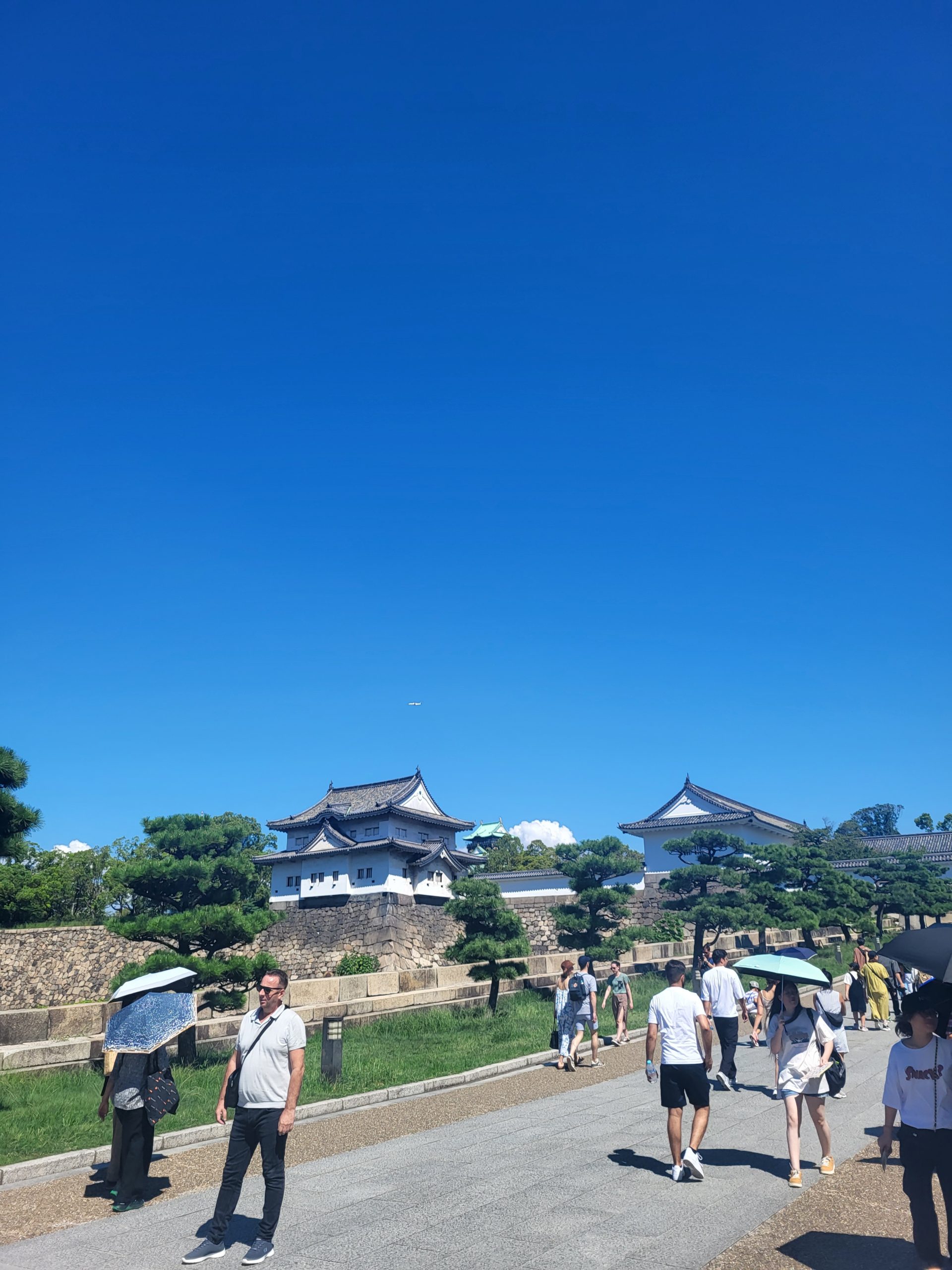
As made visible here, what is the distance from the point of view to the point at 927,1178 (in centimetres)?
479

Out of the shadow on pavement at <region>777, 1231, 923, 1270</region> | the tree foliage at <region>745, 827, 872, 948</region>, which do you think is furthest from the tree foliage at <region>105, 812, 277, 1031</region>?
the tree foliage at <region>745, 827, 872, 948</region>

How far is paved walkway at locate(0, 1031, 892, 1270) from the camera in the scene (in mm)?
5391

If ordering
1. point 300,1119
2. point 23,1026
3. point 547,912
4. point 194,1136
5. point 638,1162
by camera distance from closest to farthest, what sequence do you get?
1. point 638,1162
2. point 194,1136
3. point 300,1119
4. point 23,1026
5. point 547,912

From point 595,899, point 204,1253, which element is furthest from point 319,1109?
point 595,899

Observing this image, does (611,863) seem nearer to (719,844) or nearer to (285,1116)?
(719,844)

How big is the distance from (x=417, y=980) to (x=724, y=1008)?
38.2ft

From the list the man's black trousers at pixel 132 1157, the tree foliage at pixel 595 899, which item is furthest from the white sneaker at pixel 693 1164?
the tree foliage at pixel 595 899

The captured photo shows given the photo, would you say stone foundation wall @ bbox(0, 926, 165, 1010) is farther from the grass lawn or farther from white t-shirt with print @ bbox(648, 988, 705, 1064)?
white t-shirt with print @ bbox(648, 988, 705, 1064)

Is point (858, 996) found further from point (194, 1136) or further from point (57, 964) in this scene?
point (57, 964)

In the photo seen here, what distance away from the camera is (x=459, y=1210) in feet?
20.5

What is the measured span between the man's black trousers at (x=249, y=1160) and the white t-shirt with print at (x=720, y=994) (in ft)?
23.3

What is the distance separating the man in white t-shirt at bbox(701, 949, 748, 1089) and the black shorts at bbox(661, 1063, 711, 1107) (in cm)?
448

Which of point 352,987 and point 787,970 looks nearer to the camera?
point 787,970

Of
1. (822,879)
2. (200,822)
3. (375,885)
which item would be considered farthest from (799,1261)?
(375,885)
